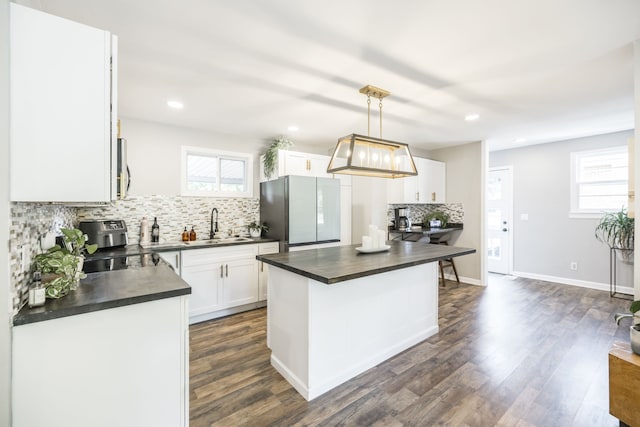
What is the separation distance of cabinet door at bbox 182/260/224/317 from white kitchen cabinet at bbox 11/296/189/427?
6.33ft

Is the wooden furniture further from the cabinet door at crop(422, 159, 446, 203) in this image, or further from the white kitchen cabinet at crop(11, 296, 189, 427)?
the cabinet door at crop(422, 159, 446, 203)

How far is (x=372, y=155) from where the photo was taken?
266 cm

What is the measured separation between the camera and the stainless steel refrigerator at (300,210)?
3.75 m

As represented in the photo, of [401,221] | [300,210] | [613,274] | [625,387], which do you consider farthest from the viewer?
[401,221]

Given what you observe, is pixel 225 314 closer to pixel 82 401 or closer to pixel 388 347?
pixel 388 347

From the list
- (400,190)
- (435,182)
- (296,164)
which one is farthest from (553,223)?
(296,164)

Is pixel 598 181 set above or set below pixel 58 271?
above

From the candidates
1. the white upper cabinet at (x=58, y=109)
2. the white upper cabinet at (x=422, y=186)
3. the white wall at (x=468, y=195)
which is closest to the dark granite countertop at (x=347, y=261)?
the white upper cabinet at (x=58, y=109)

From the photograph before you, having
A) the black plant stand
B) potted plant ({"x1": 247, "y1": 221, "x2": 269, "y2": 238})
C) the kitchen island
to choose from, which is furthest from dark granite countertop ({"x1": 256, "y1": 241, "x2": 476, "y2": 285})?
the black plant stand

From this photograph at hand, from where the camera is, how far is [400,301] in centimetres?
263

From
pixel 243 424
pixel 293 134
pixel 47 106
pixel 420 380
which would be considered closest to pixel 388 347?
pixel 420 380

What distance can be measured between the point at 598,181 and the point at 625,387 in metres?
4.22

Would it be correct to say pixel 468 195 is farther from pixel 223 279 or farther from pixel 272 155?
pixel 223 279

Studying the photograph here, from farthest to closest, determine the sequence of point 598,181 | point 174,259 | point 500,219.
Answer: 1. point 500,219
2. point 598,181
3. point 174,259
